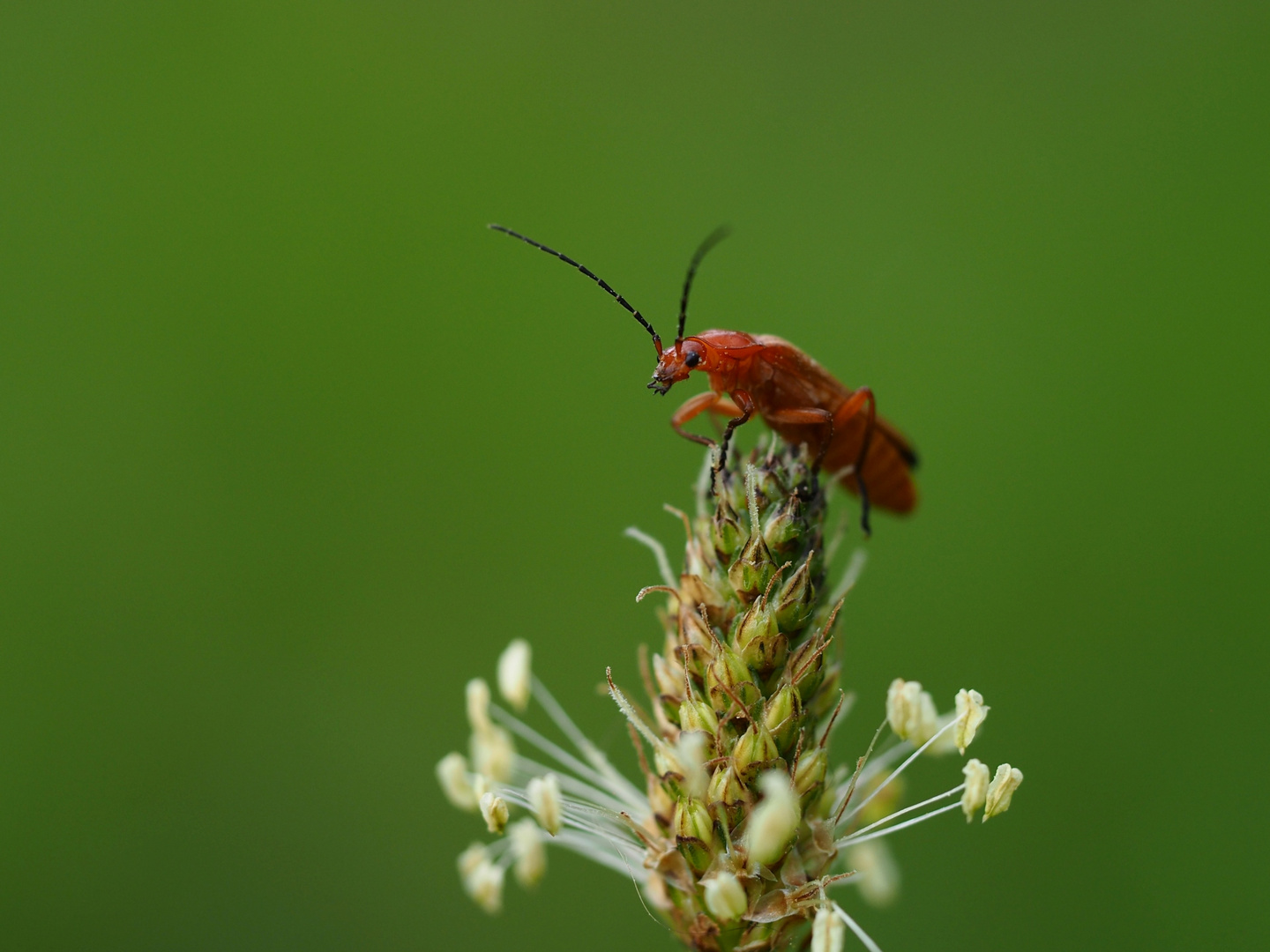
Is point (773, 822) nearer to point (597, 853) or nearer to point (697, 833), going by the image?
point (697, 833)

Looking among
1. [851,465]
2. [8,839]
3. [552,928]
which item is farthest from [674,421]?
[8,839]

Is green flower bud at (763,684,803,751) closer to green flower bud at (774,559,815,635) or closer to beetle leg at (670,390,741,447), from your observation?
green flower bud at (774,559,815,635)

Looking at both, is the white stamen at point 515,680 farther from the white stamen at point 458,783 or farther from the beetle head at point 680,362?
the beetle head at point 680,362

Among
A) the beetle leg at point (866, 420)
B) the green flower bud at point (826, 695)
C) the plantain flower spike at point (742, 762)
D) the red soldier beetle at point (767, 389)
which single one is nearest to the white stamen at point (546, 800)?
the plantain flower spike at point (742, 762)

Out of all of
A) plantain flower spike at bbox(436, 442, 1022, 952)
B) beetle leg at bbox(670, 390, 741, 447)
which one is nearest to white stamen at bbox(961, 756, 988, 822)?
plantain flower spike at bbox(436, 442, 1022, 952)

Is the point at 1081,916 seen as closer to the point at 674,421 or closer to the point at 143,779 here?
the point at 674,421

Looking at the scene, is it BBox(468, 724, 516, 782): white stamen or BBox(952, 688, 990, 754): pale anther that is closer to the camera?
BBox(952, 688, 990, 754): pale anther
